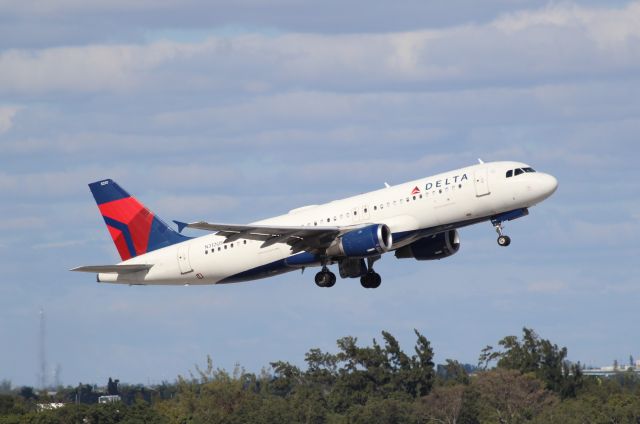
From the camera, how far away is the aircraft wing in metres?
80.7

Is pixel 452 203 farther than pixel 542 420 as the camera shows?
No

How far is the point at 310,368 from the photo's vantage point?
18712 cm

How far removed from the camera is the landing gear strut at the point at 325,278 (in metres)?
87.2

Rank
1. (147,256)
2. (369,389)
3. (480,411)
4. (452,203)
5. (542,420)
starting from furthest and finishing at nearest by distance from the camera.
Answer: (369,389) → (480,411) → (542,420) → (147,256) → (452,203)

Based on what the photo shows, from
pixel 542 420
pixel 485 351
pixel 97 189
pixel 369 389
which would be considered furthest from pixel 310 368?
pixel 97 189

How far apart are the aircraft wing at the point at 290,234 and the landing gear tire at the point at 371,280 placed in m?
5.96

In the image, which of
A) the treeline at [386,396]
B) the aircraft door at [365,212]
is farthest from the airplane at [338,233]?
the treeline at [386,396]

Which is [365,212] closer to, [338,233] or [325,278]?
[338,233]

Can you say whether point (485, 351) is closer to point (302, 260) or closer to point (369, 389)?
point (369, 389)

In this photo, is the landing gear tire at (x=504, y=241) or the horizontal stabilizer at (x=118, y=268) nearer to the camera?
the landing gear tire at (x=504, y=241)

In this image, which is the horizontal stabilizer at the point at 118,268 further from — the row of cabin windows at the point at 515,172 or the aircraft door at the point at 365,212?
the row of cabin windows at the point at 515,172

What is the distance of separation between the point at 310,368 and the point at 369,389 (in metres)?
10.7

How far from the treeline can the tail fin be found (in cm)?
5298

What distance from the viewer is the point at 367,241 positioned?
80.9 metres
